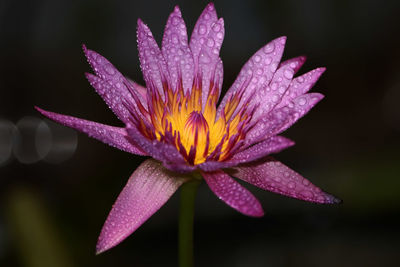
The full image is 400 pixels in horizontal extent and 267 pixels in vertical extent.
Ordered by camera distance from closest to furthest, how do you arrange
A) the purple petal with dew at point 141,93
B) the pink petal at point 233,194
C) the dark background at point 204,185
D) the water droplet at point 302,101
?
the pink petal at point 233,194, the water droplet at point 302,101, the purple petal with dew at point 141,93, the dark background at point 204,185

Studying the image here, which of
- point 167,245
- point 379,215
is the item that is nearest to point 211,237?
point 167,245

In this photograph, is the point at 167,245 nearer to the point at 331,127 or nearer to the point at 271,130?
the point at 331,127

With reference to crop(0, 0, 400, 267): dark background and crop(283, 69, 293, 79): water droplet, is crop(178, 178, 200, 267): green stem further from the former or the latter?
crop(0, 0, 400, 267): dark background

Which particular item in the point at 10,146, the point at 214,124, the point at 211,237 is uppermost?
the point at 214,124

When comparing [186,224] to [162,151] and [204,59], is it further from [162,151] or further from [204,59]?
[204,59]

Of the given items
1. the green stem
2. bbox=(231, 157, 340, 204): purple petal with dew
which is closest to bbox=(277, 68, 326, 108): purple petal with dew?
bbox=(231, 157, 340, 204): purple petal with dew

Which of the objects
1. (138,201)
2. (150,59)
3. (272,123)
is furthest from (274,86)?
(138,201)

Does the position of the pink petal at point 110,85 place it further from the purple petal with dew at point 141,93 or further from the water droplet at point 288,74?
the water droplet at point 288,74

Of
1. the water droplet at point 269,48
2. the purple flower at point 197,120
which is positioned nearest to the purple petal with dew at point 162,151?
the purple flower at point 197,120
